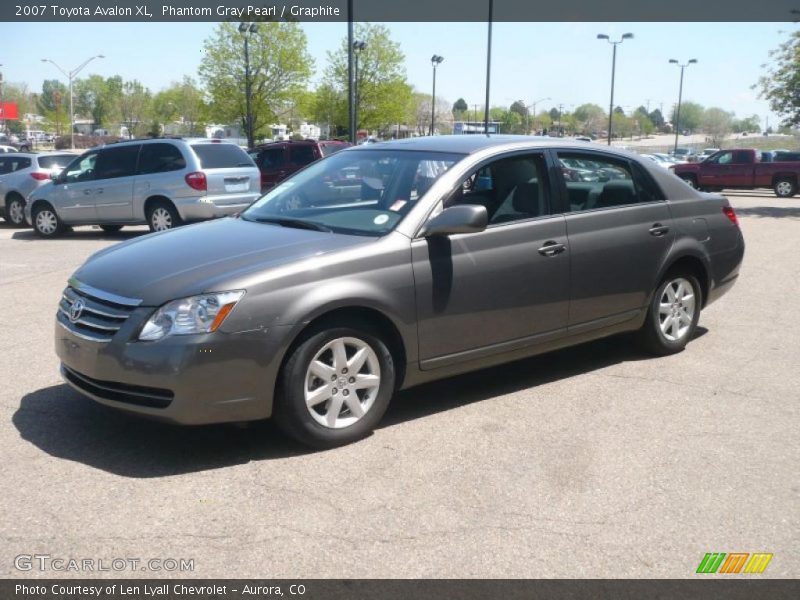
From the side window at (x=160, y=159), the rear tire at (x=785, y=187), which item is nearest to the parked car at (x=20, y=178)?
the side window at (x=160, y=159)

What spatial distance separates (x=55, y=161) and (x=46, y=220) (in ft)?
11.5

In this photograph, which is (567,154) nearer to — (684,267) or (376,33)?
(684,267)

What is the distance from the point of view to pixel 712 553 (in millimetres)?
3473

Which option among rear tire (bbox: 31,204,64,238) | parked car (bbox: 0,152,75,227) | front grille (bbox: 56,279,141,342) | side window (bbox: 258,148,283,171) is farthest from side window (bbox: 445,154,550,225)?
side window (bbox: 258,148,283,171)

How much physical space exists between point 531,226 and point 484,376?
48.5 inches

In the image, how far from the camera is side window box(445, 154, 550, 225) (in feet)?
17.5

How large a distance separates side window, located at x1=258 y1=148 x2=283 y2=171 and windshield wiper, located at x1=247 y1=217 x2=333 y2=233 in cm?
1625

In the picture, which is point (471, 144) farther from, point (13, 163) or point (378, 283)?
point (13, 163)

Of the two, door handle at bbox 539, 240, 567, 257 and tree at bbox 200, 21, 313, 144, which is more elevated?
tree at bbox 200, 21, 313, 144

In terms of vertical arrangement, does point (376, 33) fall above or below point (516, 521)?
above

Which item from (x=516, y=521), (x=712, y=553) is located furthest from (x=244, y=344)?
(x=712, y=553)

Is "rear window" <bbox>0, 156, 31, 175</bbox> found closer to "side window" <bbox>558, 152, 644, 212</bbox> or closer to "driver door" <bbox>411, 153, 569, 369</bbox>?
"side window" <bbox>558, 152, 644, 212</bbox>

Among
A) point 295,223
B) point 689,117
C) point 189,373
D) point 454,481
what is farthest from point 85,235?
point 689,117

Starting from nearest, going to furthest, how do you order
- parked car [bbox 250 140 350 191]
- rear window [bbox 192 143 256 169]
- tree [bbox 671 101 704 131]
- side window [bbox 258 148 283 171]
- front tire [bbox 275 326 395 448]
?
front tire [bbox 275 326 395 448], rear window [bbox 192 143 256 169], parked car [bbox 250 140 350 191], side window [bbox 258 148 283 171], tree [bbox 671 101 704 131]
